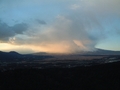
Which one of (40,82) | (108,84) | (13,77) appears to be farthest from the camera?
(13,77)

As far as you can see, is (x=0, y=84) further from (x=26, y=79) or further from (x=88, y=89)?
(x=88, y=89)

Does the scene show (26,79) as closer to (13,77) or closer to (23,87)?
(13,77)

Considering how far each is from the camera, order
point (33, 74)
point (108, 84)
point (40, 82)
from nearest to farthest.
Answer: point (108, 84) → point (40, 82) → point (33, 74)

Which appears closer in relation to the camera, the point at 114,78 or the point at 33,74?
the point at 114,78

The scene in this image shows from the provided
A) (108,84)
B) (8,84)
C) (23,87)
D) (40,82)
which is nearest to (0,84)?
(8,84)

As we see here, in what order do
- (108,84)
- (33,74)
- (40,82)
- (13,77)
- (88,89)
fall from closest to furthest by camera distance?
(88,89) → (108,84) → (40,82) → (13,77) → (33,74)

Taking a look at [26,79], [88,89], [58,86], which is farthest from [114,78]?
[26,79]

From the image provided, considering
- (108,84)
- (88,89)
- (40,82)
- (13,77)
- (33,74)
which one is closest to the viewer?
(88,89)

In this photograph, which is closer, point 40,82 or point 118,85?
point 118,85

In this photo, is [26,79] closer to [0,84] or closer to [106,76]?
[0,84]
